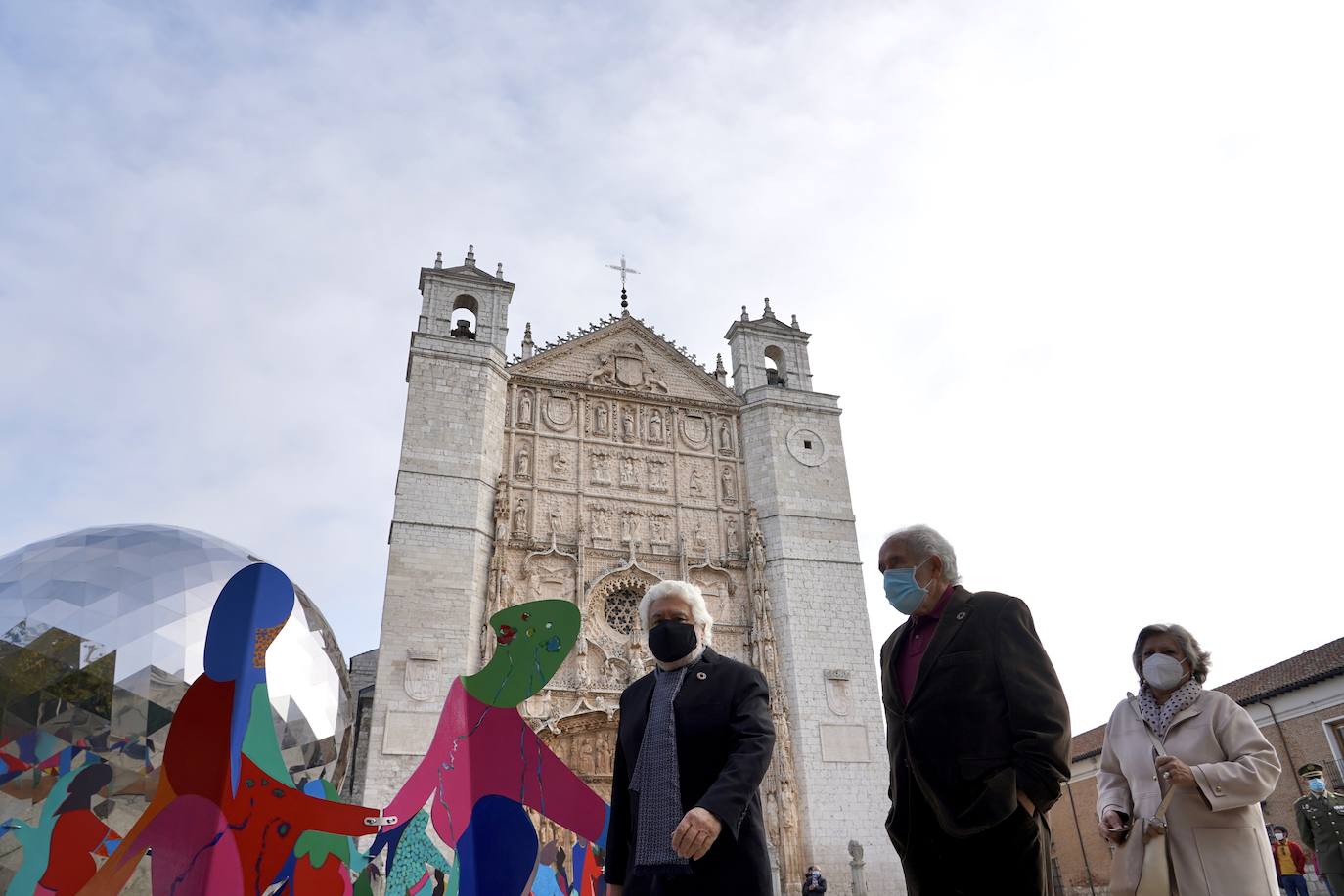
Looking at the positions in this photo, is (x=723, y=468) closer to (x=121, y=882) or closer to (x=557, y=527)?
(x=557, y=527)

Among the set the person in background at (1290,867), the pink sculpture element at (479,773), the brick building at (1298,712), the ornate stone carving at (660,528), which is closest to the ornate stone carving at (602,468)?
the ornate stone carving at (660,528)

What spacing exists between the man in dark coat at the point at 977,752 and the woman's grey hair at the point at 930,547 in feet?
0.35

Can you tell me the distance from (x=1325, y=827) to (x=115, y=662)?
787 centimetres

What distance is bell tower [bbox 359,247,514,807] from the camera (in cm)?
1475

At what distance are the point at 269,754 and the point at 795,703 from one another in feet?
48.3

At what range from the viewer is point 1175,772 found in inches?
122

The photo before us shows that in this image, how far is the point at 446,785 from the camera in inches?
165

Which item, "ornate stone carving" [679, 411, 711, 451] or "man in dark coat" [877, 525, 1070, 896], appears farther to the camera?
"ornate stone carving" [679, 411, 711, 451]

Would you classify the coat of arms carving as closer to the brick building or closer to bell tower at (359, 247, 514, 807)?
bell tower at (359, 247, 514, 807)

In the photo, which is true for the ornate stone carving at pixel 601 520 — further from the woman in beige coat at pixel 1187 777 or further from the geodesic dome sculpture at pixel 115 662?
the woman in beige coat at pixel 1187 777

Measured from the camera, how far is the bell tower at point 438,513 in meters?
14.8

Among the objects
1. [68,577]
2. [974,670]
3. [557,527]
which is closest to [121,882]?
[68,577]

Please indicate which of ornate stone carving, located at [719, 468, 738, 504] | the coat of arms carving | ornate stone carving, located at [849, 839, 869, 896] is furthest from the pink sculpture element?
ornate stone carving, located at [719, 468, 738, 504]

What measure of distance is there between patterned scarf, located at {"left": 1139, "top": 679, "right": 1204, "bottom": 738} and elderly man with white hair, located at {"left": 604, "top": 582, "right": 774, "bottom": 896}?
5.23 feet
